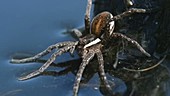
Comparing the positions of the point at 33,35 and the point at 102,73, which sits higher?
the point at 33,35

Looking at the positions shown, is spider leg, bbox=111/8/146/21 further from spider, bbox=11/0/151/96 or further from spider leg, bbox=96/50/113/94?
spider leg, bbox=96/50/113/94

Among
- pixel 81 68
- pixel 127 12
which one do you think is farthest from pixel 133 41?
pixel 81 68

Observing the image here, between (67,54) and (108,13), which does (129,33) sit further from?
(67,54)

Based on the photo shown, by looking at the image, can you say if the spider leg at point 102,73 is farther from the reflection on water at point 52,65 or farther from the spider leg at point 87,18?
the spider leg at point 87,18

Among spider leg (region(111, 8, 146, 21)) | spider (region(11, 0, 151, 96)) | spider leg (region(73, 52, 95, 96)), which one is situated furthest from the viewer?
spider leg (region(111, 8, 146, 21))

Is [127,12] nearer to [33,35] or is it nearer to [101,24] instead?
[101,24]

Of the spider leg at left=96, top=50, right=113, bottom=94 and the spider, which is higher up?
the spider

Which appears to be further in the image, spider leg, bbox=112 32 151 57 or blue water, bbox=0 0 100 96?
spider leg, bbox=112 32 151 57

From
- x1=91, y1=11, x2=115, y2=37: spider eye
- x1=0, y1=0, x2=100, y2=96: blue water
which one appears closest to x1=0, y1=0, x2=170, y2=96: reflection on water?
x1=0, y1=0, x2=100, y2=96: blue water
